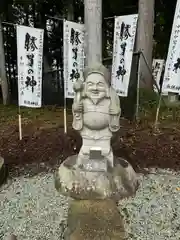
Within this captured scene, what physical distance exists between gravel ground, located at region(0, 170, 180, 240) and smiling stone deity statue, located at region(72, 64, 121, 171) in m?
0.59

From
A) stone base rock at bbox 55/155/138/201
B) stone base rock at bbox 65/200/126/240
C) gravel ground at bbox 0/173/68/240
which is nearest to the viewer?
stone base rock at bbox 65/200/126/240

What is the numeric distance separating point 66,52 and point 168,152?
282 centimetres

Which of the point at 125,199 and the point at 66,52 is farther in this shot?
the point at 66,52

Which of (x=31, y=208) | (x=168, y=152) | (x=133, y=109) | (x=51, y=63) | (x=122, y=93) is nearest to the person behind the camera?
(x=31, y=208)

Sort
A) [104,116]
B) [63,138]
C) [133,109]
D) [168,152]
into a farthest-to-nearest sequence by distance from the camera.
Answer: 1. [133,109]
2. [63,138]
3. [168,152]
4. [104,116]

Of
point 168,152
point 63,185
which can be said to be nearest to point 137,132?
point 168,152

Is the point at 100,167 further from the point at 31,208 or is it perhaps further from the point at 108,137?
the point at 31,208

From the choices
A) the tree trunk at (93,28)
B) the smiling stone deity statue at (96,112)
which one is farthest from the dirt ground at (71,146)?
the tree trunk at (93,28)

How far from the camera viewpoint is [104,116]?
12.4 ft

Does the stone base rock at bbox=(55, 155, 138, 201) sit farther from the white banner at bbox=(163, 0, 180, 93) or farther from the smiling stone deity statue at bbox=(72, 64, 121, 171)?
the white banner at bbox=(163, 0, 180, 93)

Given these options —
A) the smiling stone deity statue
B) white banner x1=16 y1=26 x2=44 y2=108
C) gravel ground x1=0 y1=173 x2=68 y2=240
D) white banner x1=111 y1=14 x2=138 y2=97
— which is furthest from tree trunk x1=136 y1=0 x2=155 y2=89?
gravel ground x1=0 y1=173 x2=68 y2=240

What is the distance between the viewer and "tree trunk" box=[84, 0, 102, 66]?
573 centimetres

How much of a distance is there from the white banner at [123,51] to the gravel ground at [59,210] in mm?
2399

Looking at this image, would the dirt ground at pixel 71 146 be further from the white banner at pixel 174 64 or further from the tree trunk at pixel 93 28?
the tree trunk at pixel 93 28
